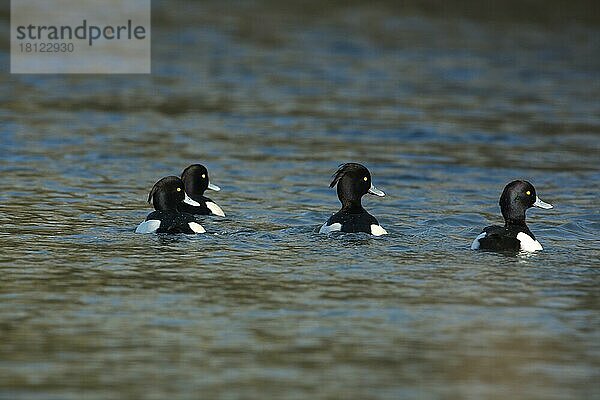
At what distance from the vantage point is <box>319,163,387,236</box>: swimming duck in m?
11.7

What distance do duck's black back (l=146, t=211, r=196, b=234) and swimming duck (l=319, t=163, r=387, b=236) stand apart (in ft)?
3.89

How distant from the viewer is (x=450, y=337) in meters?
8.26

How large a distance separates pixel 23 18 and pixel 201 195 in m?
15.4

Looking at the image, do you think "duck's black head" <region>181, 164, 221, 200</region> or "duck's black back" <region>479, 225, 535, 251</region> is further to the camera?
"duck's black head" <region>181, 164, 221, 200</region>

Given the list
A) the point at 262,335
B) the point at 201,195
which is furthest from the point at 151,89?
the point at 262,335

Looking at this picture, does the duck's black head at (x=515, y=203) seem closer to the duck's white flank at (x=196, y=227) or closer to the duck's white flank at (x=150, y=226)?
the duck's white flank at (x=196, y=227)

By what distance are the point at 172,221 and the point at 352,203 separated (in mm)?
1712

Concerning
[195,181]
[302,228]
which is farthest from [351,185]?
[195,181]

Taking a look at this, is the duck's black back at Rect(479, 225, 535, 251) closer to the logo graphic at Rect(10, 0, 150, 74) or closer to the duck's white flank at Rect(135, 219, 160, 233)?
the duck's white flank at Rect(135, 219, 160, 233)

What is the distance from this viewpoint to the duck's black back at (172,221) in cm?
1160

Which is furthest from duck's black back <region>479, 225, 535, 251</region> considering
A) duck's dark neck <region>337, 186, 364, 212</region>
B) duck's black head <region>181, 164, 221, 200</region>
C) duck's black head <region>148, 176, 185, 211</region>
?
duck's black head <region>181, 164, 221, 200</region>

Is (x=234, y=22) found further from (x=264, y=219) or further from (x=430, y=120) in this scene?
(x=264, y=219)

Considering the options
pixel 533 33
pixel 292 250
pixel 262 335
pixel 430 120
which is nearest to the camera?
pixel 262 335

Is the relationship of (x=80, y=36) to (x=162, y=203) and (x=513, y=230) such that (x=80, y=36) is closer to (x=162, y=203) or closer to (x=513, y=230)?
(x=162, y=203)
